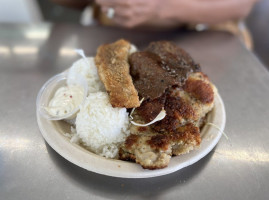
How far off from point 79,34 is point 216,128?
4.49 ft

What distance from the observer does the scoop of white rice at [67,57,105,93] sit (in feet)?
3.82

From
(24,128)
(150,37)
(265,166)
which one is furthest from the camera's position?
(150,37)

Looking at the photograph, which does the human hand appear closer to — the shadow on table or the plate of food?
the plate of food

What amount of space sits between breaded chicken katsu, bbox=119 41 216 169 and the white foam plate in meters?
0.03

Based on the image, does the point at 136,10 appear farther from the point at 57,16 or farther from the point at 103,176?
the point at 57,16

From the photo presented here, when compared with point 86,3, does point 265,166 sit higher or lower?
lower

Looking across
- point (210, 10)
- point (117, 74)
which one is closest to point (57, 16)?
point (210, 10)

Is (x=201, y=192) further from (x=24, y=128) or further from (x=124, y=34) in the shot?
(x=124, y=34)

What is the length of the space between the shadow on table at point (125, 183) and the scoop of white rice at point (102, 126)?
98mm

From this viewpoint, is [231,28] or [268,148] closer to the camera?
[268,148]

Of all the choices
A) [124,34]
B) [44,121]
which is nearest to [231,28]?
[124,34]

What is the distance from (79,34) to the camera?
6.32 ft

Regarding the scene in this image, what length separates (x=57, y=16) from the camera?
338 cm

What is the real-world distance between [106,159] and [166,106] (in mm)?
336
